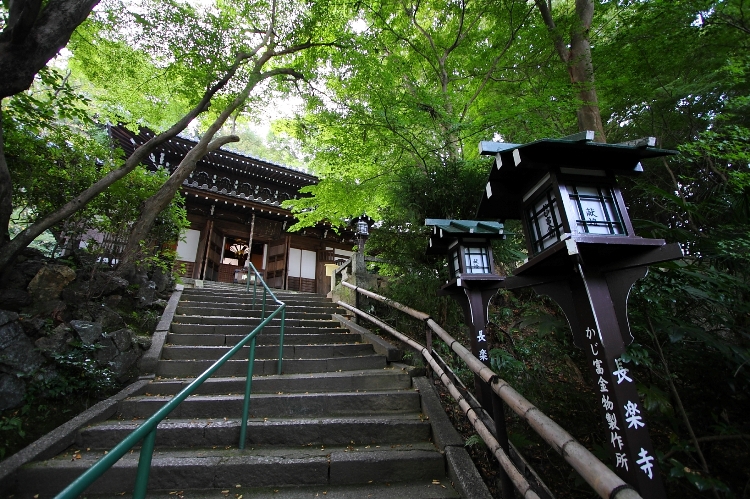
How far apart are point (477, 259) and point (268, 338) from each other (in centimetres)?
400

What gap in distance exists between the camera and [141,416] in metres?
Result: 3.62

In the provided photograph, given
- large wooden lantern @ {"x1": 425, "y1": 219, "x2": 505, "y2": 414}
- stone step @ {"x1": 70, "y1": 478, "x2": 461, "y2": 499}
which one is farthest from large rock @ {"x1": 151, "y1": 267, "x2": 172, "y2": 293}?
large wooden lantern @ {"x1": 425, "y1": 219, "x2": 505, "y2": 414}

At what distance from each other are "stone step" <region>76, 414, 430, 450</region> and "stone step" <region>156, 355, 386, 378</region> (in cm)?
129

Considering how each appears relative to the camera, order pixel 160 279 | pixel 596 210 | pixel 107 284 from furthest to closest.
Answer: pixel 160 279
pixel 107 284
pixel 596 210

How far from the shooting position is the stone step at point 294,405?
3.61 meters

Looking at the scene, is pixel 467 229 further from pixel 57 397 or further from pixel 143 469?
pixel 57 397

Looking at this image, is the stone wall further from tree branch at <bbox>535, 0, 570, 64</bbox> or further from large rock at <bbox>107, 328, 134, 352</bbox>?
tree branch at <bbox>535, 0, 570, 64</bbox>

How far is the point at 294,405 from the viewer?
3662 millimetres

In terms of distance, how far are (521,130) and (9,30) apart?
809 cm

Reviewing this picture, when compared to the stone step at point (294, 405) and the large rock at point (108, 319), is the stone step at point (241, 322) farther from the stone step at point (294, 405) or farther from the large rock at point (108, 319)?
the stone step at point (294, 405)

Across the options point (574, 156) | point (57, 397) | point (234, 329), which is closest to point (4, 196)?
point (57, 397)

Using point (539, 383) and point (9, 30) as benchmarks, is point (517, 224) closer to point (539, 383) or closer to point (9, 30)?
point (539, 383)

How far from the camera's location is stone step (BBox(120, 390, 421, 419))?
11.8 ft

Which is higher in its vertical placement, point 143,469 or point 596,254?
point 596,254
